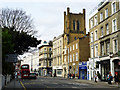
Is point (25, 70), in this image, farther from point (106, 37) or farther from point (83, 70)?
point (106, 37)

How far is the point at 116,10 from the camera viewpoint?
39.0m

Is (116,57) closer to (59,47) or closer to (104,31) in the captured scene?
(104,31)

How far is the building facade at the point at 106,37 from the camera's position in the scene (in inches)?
1515

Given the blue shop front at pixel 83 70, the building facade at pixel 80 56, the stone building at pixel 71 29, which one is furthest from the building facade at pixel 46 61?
the blue shop front at pixel 83 70

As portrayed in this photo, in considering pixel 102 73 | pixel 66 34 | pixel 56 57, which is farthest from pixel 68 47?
pixel 102 73

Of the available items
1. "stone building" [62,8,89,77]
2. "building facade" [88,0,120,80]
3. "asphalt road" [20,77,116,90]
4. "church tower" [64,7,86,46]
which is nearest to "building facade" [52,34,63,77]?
"stone building" [62,8,89,77]

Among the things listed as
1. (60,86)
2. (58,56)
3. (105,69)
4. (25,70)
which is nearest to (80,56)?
(25,70)

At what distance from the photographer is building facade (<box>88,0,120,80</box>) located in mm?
38469

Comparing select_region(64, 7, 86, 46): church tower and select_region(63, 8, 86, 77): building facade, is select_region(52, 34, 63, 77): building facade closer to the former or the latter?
select_region(63, 8, 86, 77): building facade

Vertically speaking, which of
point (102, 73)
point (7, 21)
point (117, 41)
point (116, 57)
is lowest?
point (102, 73)

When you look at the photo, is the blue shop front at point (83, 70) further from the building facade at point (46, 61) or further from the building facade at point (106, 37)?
the building facade at point (46, 61)

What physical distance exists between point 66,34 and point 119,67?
46336 mm

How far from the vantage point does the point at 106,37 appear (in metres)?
43.2

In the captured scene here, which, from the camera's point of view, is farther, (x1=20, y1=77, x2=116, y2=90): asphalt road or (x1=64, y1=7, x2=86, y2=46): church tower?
(x1=64, y1=7, x2=86, y2=46): church tower
